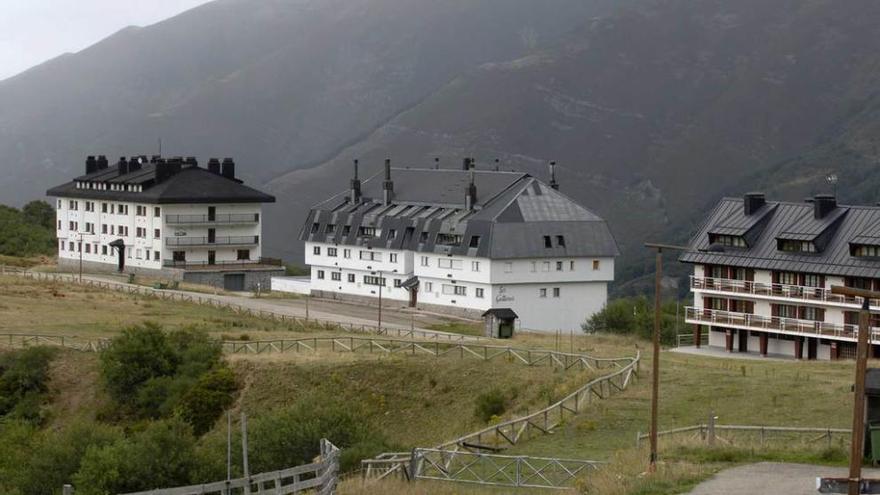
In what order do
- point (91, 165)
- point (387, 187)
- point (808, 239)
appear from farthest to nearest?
point (91, 165) → point (387, 187) → point (808, 239)

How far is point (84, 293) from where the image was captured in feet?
326

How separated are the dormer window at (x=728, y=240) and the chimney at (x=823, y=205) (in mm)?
3950

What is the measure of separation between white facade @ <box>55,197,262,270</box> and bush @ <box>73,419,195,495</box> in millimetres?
78155

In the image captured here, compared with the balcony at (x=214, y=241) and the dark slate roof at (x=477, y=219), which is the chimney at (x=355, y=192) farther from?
the balcony at (x=214, y=241)

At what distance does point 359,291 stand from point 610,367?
4910 centimetres

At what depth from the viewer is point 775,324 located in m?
79.0

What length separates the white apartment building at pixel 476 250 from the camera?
99.4m

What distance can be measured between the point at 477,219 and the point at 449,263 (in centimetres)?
332

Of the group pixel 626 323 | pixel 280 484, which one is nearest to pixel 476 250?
pixel 626 323

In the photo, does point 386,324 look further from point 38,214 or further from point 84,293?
point 38,214

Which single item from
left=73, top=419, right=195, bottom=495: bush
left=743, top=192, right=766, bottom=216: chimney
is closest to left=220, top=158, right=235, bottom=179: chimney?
left=743, top=192, right=766, bottom=216: chimney

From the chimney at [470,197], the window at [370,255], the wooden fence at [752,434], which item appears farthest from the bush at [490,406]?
the window at [370,255]

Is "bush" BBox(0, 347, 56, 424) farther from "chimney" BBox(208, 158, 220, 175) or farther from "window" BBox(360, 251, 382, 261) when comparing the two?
"chimney" BBox(208, 158, 220, 175)

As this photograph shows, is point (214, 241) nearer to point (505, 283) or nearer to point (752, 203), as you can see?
point (505, 283)
